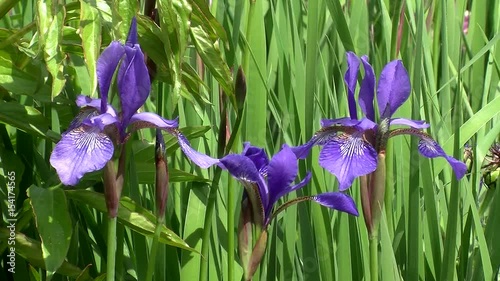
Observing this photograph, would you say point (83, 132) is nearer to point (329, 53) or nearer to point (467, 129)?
point (467, 129)

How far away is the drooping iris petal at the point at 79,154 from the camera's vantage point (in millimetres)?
626

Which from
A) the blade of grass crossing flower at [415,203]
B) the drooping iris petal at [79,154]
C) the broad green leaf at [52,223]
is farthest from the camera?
the blade of grass crossing flower at [415,203]

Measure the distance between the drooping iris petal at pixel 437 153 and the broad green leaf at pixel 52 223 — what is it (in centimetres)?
37

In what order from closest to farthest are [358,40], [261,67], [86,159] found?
[86,159] < [261,67] < [358,40]

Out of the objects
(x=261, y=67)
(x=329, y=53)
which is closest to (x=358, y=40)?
(x=329, y=53)

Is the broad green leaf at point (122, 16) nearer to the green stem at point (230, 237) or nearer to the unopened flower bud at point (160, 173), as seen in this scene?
the unopened flower bud at point (160, 173)

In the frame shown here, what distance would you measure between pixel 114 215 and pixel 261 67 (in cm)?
38

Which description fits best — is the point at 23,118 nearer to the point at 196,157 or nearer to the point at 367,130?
the point at 196,157

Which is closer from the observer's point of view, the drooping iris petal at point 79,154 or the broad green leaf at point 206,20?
the drooping iris petal at point 79,154

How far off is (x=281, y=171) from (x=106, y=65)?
0.63 feet

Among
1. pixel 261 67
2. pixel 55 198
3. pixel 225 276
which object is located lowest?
pixel 225 276

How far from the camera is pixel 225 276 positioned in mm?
924

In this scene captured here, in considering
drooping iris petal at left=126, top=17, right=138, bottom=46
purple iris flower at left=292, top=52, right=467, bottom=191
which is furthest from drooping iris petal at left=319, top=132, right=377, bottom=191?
drooping iris petal at left=126, top=17, right=138, bottom=46

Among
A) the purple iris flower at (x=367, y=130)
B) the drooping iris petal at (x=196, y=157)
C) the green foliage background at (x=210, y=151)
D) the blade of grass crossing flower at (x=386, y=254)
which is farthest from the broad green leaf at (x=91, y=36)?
the blade of grass crossing flower at (x=386, y=254)
